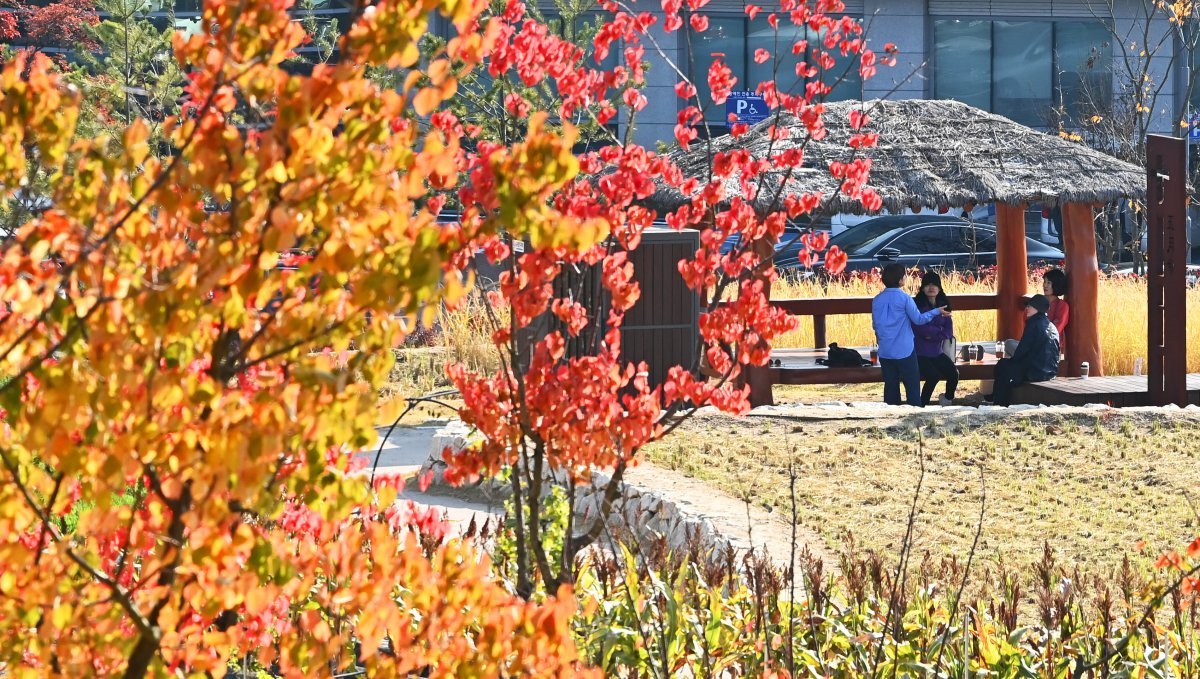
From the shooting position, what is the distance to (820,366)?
1264cm

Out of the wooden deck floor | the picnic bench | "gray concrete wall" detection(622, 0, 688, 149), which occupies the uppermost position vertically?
"gray concrete wall" detection(622, 0, 688, 149)

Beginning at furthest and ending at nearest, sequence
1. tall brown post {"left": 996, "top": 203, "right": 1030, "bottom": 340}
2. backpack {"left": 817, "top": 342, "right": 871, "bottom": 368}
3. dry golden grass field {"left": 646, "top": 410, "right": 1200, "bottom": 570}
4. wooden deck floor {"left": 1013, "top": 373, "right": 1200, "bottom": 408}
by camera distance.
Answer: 1. tall brown post {"left": 996, "top": 203, "right": 1030, "bottom": 340}
2. backpack {"left": 817, "top": 342, "right": 871, "bottom": 368}
3. wooden deck floor {"left": 1013, "top": 373, "right": 1200, "bottom": 408}
4. dry golden grass field {"left": 646, "top": 410, "right": 1200, "bottom": 570}

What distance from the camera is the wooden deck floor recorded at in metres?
11.5

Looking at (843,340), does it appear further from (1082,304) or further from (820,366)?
(820,366)

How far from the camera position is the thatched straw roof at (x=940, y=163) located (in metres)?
12.7

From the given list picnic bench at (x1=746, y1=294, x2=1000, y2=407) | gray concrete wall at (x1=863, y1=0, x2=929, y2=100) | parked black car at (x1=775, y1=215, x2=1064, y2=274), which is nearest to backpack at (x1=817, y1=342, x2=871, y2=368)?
picnic bench at (x1=746, y1=294, x2=1000, y2=407)

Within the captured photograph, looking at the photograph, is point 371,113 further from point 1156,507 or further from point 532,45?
point 1156,507

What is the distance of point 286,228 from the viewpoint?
179cm

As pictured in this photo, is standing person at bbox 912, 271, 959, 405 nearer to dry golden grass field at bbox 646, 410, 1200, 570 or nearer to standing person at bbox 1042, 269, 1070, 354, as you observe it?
standing person at bbox 1042, 269, 1070, 354

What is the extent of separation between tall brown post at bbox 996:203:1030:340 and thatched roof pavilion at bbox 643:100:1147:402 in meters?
0.01

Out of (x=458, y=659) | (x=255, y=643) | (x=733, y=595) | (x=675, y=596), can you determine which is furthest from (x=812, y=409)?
(x=458, y=659)

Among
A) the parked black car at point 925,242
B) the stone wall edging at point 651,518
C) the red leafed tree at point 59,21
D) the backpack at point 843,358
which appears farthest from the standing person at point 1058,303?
the red leafed tree at point 59,21

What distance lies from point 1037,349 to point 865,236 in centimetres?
1375

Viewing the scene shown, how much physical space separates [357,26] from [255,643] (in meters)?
1.83
